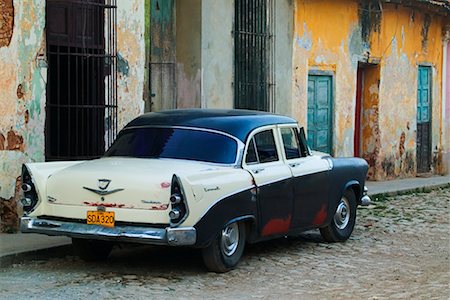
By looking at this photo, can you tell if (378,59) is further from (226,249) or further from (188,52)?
(226,249)

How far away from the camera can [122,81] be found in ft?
41.2

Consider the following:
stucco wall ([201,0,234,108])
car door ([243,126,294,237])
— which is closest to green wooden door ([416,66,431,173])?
stucco wall ([201,0,234,108])

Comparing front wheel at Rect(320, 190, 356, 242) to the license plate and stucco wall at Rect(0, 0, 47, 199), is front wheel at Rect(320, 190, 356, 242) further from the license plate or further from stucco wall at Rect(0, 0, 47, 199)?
stucco wall at Rect(0, 0, 47, 199)

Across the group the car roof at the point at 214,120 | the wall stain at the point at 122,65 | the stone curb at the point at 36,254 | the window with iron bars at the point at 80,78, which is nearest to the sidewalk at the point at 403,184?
the wall stain at the point at 122,65

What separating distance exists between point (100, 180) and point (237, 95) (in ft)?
24.0

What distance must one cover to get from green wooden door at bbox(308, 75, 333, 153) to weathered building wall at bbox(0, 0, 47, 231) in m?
7.62

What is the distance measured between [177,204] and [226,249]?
0.93 meters

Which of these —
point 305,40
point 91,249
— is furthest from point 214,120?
point 305,40

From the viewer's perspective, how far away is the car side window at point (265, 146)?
972cm

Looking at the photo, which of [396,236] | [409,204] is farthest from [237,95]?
[396,236]

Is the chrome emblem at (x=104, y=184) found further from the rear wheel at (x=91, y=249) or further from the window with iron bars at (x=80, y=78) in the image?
the window with iron bars at (x=80, y=78)

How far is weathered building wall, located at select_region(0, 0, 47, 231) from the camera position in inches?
430

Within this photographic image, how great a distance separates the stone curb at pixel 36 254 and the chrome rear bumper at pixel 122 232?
625 millimetres

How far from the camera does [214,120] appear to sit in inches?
380
